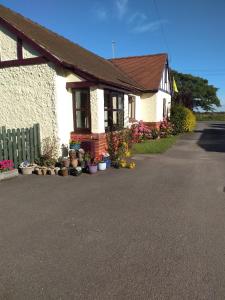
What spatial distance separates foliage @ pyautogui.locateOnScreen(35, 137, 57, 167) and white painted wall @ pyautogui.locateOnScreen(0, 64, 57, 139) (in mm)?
242

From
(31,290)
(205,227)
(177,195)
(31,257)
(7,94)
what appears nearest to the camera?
(31,290)

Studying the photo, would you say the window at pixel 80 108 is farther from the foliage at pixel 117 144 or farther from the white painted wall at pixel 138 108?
the white painted wall at pixel 138 108

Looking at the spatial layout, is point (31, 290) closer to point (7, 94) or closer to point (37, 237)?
point (37, 237)

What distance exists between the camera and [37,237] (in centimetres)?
404

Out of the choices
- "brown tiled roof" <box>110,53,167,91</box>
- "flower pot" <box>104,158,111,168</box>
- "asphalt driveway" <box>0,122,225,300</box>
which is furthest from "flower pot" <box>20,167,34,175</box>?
"brown tiled roof" <box>110,53,167,91</box>

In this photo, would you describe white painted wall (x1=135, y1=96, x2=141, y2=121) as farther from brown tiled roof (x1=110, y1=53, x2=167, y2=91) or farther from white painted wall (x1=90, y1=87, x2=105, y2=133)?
white painted wall (x1=90, y1=87, x2=105, y2=133)

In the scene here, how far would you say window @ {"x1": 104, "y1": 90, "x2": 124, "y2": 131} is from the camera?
453 inches

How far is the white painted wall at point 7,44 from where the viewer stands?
9344mm

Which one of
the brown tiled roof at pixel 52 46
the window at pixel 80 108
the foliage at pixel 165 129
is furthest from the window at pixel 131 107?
the window at pixel 80 108

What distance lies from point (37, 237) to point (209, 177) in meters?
5.14

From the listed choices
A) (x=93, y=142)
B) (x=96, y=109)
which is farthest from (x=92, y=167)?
(x=96, y=109)

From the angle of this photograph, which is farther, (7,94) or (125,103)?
(125,103)

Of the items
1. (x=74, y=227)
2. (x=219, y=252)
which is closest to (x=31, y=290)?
(x=74, y=227)

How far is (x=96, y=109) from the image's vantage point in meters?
9.77
